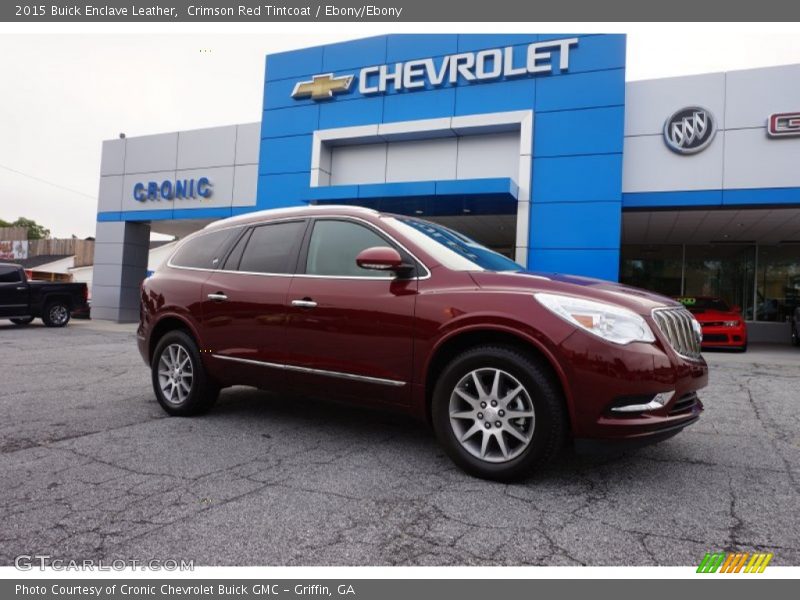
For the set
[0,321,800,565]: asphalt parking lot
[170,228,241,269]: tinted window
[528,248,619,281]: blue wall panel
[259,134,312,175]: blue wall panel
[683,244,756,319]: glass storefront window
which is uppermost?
[259,134,312,175]: blue wall panel

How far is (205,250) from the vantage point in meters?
4.85

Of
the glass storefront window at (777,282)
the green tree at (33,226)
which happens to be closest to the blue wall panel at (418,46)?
the glass storefront window at (777,282)

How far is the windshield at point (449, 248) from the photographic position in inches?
141

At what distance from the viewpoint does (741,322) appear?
12.3 metres

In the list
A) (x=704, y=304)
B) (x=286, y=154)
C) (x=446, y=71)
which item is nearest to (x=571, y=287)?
(x=446, y=71)

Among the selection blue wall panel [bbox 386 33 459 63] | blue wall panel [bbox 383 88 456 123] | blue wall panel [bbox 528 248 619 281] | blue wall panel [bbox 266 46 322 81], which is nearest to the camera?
blue wall panel [bbox 528 248 619 281]

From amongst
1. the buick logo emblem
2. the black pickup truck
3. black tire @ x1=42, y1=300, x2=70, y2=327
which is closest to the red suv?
the buick logo emblem

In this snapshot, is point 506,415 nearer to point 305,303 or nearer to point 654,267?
point 305,303

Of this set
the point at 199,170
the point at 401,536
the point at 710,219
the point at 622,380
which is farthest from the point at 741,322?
the point at 199,170

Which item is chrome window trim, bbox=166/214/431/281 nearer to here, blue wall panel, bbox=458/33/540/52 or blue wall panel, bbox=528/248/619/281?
blue wall panel, bbox=528/248/619/281

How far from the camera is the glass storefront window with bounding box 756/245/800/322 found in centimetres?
1745

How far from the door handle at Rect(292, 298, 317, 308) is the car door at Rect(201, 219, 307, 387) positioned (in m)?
0.12

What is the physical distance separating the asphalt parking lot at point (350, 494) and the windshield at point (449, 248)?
4.34ft

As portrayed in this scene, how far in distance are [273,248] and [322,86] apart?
37.2ft
